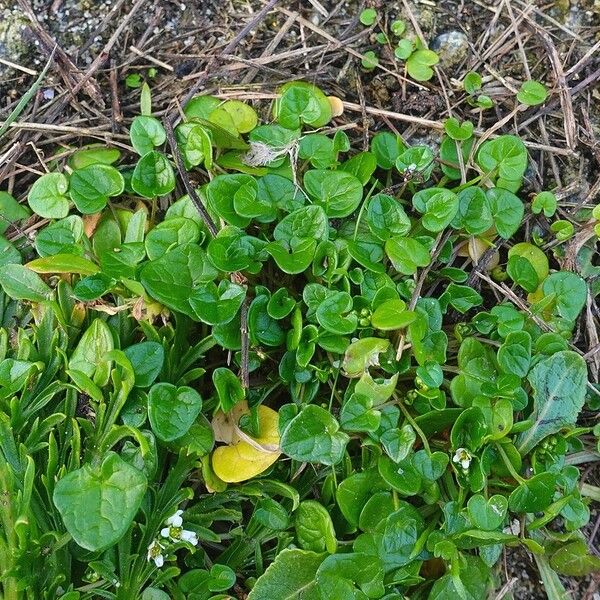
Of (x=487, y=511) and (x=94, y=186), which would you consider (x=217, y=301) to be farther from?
(x=487, y=511)

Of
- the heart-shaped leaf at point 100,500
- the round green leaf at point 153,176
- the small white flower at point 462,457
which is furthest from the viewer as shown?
the round green leaf at point 153,176

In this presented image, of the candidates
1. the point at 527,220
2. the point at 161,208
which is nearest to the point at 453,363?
the point at 527,220

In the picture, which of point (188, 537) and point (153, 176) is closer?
point (188, 537)

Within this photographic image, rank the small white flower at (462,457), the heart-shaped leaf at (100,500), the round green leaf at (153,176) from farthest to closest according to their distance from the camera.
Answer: the round green leaf at (153,176)
the small white flower at (462,457)
the heart-shaped leaf at (100,500)

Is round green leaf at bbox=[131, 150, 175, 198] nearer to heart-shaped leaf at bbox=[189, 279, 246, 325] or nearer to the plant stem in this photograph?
heart-shaped leaf at bbox=[189, 279, 246, 325]

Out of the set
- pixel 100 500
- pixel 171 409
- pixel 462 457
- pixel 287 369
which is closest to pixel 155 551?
pixel 100 500

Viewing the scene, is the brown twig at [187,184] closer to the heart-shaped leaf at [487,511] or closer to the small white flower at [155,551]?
the small white flower at [155,551]

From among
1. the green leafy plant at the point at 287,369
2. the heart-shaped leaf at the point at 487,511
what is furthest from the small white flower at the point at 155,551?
the heart-shaped leaf at the point at 487,511

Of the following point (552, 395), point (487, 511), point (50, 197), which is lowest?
point (487, 511)
